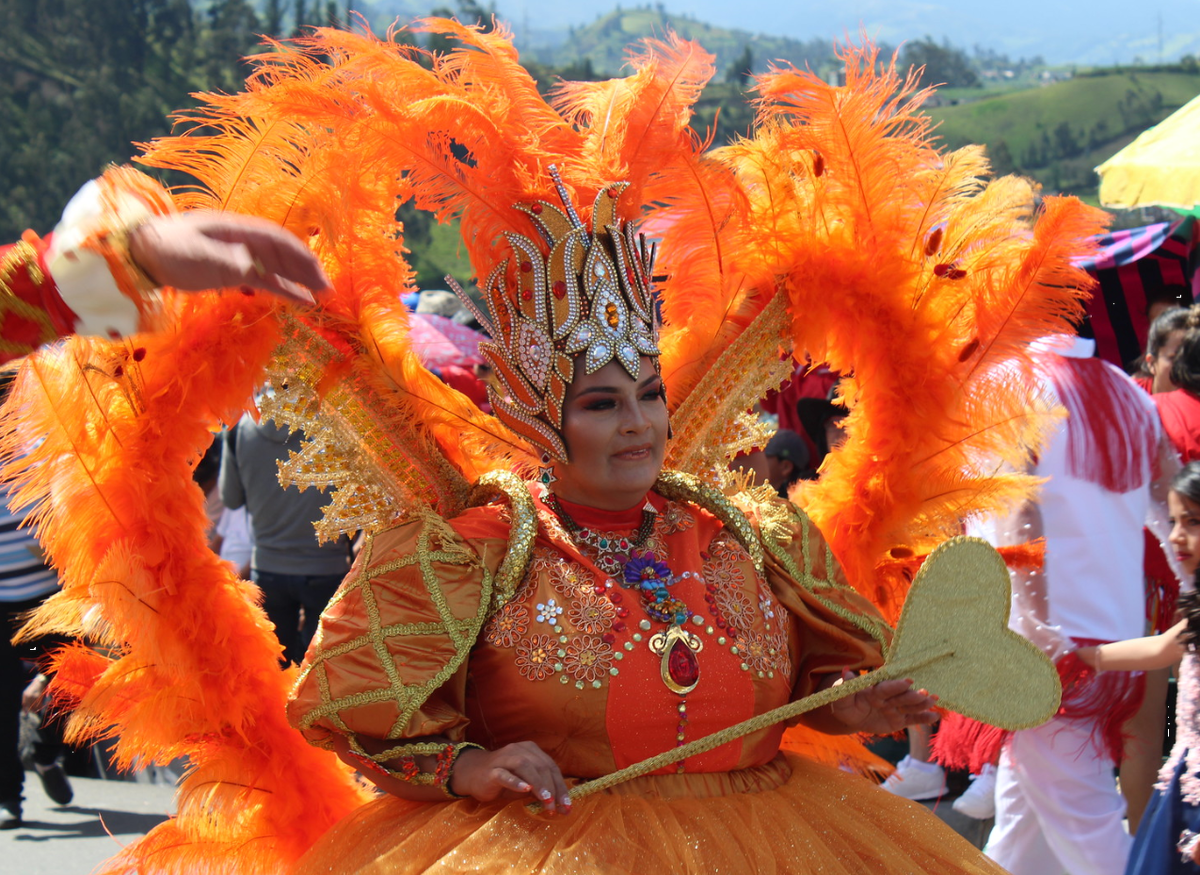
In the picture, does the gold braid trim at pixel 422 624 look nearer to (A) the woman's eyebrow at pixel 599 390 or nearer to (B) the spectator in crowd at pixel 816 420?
(A) the woman's eyebrow at pixel 599 390

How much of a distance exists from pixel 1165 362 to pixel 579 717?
3.12 meters

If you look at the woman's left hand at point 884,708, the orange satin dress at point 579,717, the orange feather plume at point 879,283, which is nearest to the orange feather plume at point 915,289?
the orange feather plume at point 879,283

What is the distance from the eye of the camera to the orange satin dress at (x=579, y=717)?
80.3 inches

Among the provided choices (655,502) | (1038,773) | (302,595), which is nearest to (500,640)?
(655,502)

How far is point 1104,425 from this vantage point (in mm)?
3549

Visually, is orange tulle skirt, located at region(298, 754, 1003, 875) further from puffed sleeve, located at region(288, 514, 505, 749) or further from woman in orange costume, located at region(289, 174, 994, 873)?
puffed sleeve, located at region(288, 514, 505, 749)

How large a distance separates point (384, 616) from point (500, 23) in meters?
1.36

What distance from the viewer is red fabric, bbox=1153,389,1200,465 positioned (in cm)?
382

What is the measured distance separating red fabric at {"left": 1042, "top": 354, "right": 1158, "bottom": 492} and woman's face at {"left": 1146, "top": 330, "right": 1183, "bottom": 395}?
1.94 feet

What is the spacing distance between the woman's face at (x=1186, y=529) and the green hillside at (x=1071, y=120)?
1257 inches

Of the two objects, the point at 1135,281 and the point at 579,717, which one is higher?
the point at 1135,281

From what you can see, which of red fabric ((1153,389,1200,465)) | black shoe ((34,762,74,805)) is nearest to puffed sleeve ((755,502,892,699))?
red fabric ((1153,389,1200,465))

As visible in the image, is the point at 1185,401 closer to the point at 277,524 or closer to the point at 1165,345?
the point at 1165,345

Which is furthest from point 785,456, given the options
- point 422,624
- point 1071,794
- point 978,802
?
point 422,624
